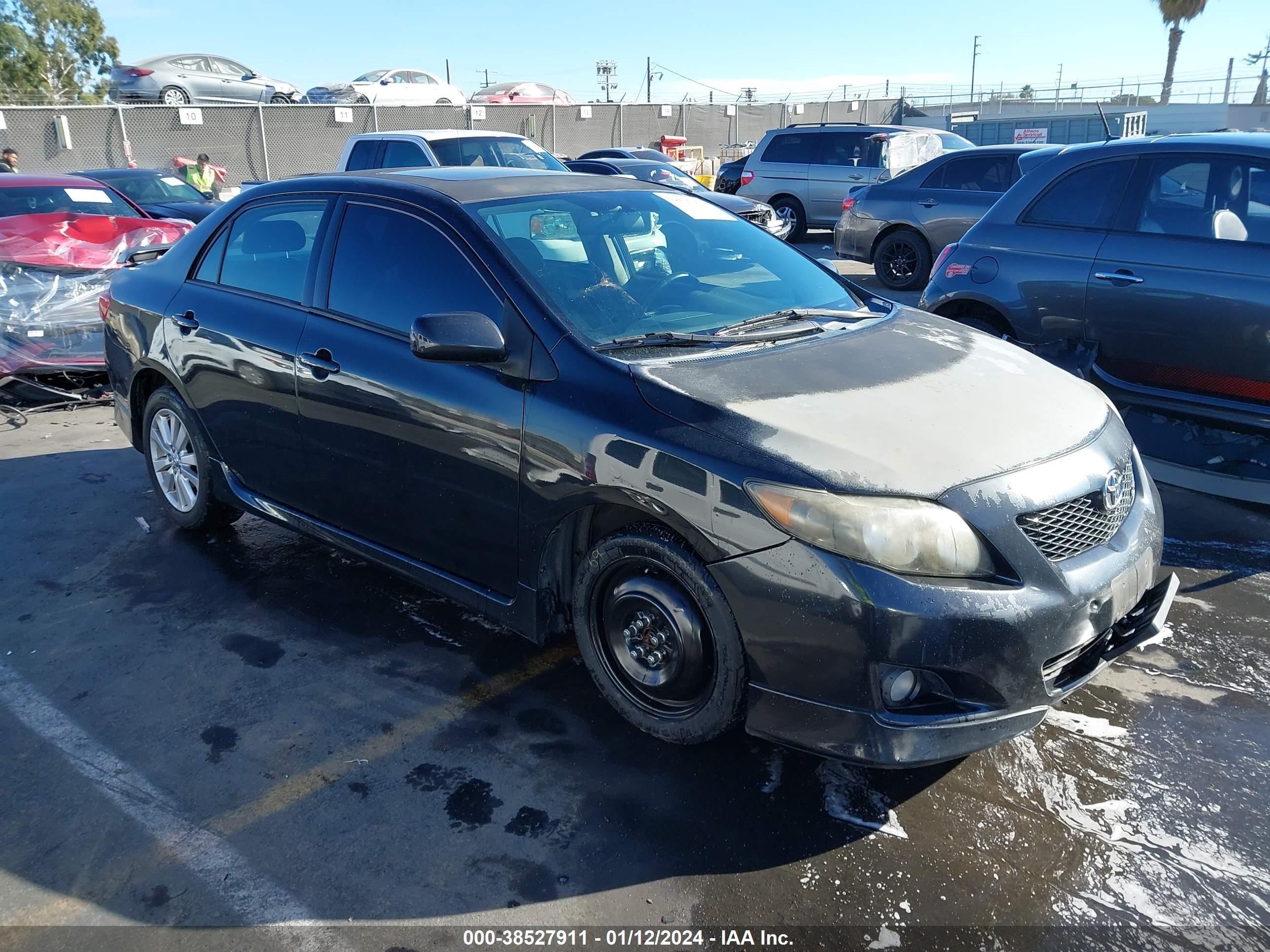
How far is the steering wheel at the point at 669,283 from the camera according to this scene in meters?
3.62

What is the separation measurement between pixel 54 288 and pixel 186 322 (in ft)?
12.1

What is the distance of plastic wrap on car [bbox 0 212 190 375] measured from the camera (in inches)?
288

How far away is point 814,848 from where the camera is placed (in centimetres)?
276

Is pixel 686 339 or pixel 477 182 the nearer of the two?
pixel 686 339

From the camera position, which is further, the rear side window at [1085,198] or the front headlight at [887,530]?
the rear side window at [1085,198]

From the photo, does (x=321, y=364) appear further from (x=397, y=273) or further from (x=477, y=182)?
(x=477, y=182)

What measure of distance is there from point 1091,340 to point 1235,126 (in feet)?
120

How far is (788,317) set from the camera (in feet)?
12.4

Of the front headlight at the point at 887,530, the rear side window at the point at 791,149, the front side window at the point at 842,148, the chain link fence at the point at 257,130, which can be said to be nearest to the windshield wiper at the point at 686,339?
the front headlight at the point at 887,530

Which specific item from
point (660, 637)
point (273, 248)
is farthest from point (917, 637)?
point (273, 248)

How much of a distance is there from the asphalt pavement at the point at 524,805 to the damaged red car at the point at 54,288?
3937 millimetres

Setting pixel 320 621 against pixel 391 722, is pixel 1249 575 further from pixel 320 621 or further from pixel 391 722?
pixel 320 621

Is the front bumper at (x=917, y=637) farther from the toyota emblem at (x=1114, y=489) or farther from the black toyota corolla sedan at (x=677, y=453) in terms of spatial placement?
the toyota emblem at (x=1114, y=489)

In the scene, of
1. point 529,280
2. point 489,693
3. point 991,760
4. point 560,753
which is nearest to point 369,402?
point 529,280
